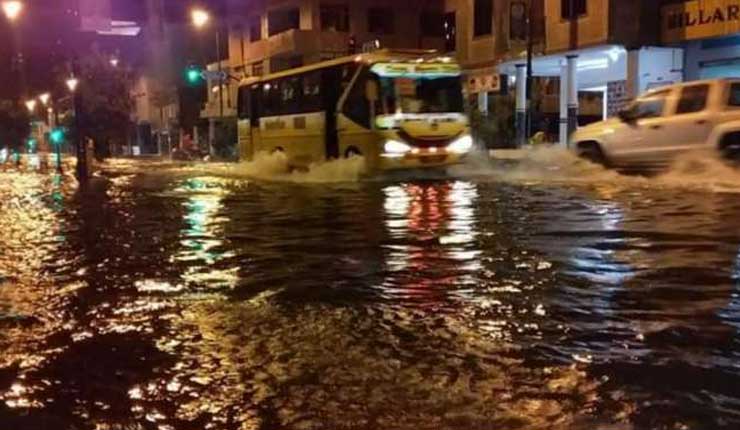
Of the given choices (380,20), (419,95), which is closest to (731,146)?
(419,95)

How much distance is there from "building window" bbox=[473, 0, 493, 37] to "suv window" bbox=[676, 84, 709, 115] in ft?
67.8

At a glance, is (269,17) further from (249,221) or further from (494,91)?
(249,221)

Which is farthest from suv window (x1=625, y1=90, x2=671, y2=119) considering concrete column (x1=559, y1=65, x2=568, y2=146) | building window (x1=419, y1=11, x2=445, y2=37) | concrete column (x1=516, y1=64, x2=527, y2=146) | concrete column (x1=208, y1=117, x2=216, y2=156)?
building window (x1=419, y1=11, x2=445, y2=37)

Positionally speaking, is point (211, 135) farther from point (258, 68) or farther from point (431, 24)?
point (431, 24)

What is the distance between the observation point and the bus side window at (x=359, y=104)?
21.8 metres

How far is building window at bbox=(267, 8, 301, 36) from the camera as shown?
5644cm

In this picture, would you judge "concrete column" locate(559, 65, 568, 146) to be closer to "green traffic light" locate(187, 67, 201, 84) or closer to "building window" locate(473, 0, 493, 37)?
"building window" locate(473, 0, 493, 37)

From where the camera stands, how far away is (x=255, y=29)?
59719 mm

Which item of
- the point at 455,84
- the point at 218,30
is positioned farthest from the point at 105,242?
the point at 218,30

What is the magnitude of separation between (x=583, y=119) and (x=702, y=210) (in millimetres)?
27965

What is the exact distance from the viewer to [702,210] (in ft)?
41.3

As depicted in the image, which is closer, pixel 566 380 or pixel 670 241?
pixel 566 380

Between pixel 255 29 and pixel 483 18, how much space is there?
2566cm

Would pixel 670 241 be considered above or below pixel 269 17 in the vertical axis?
below
